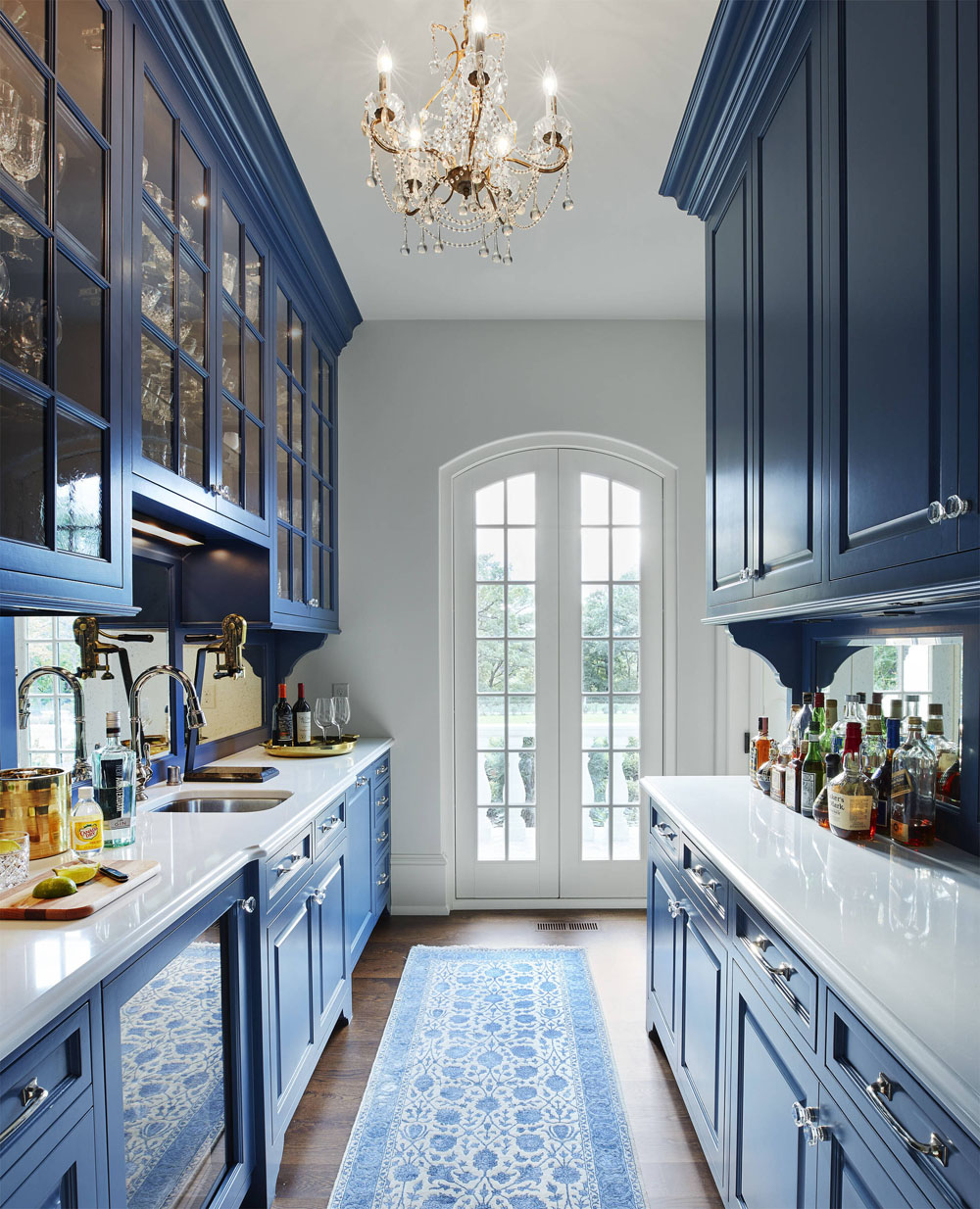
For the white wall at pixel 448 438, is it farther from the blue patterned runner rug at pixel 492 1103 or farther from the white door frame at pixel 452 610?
the blue patterned runner rug at pixel 492 1103

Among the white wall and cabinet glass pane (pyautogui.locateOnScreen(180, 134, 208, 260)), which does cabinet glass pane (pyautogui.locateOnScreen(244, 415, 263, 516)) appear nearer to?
cabinet glass pane (pyautogui.locateOnScreen(180, 134, 208, 260))

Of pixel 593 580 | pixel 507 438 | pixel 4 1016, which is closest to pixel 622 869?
pixel 593 580

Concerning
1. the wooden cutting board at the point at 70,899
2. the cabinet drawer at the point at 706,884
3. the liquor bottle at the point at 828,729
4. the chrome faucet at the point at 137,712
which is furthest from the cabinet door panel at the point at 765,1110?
the chrome faucet at the point at 137,712

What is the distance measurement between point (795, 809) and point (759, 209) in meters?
1.59

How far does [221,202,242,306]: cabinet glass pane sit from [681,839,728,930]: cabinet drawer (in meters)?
2.07

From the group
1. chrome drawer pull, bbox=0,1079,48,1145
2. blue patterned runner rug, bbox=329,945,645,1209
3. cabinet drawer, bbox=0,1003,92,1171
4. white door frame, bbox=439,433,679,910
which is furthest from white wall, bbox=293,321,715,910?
chrome drawer pull, bbox=0,1079,48,1145

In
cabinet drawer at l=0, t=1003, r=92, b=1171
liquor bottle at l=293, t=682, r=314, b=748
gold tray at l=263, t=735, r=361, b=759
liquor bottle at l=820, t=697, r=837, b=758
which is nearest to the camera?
cabinet drawer at l=0, t=1003, r=92, b=1171

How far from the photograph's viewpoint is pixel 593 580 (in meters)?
3.87

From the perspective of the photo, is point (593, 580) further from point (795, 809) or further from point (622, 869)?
point (795, 809)

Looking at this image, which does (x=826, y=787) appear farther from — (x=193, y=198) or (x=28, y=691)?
(x=193, y=198)

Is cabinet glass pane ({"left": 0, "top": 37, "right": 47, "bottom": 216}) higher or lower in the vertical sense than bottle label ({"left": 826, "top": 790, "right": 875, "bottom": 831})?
higher

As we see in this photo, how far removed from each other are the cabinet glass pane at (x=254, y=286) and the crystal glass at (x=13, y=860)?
1.72 metres

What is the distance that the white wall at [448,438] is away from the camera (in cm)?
378

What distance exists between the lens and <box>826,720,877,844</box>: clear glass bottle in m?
1.77
